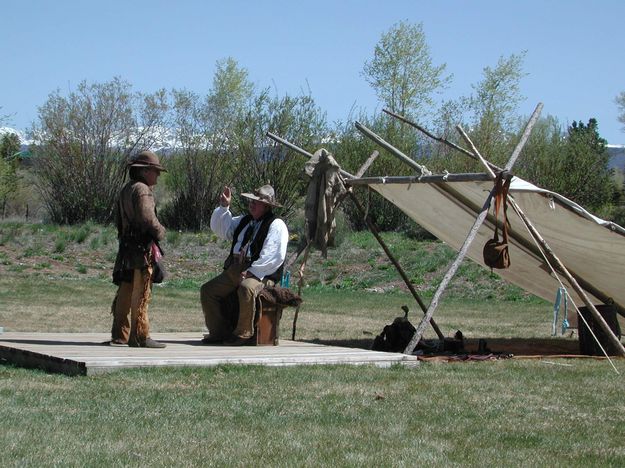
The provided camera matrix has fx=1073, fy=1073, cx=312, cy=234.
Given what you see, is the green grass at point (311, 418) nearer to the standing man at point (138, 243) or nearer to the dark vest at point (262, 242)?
the standing man at point (138, 243)

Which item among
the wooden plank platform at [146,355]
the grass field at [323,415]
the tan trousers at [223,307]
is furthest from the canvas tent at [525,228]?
the tan trousers at [223,307]

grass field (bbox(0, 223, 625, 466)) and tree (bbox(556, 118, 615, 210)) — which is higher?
tree (bbox(556, 118, 615, 210))

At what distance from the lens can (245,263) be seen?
10312 millimetres

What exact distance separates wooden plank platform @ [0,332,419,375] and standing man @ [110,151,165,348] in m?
0.28

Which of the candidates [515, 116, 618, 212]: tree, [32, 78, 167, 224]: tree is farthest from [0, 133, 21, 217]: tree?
[515, 116, 618, 212]: tree

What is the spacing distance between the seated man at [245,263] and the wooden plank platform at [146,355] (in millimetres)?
291

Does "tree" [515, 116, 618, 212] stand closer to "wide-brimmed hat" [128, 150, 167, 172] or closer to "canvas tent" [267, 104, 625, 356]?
"canvas tent" [267, 104, 625, 356]

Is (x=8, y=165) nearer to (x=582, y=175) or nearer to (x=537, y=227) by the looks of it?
(x=582, y=175)

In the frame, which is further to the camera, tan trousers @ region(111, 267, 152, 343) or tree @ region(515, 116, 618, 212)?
tree @ region(515, 116, 618, 212)

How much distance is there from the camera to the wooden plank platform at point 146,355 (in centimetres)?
821

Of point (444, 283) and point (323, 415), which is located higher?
→ point (444, 283)

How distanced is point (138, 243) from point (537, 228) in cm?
404

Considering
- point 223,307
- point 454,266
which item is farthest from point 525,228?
point 223,307

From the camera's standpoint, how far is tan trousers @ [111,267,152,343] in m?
9.22
